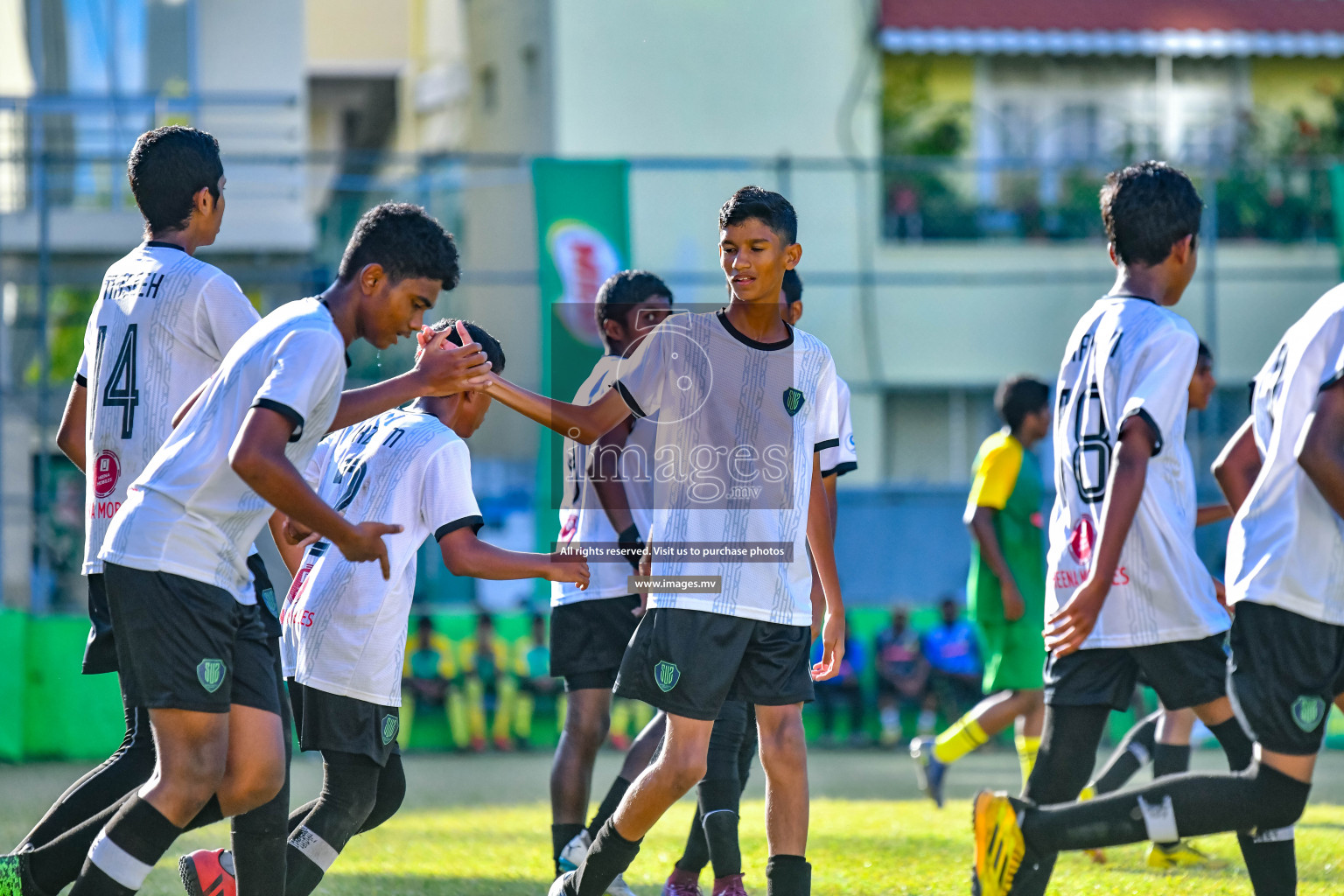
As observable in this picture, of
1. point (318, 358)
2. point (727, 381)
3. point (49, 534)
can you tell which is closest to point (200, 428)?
point (318, 358)

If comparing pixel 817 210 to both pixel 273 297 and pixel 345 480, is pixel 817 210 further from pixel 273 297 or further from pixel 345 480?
pixel 345 480

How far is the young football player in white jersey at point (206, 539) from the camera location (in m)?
4.03

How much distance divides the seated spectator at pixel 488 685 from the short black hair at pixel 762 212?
959 cm

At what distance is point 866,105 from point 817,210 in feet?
6.18

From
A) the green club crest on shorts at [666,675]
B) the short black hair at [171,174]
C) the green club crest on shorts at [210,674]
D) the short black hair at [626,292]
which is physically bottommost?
the green club crest on shorts at [666,675]

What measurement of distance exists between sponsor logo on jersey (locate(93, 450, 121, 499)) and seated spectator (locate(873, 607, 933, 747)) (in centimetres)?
1038

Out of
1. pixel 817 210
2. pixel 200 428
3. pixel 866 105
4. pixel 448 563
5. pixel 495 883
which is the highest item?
pixel 866 105

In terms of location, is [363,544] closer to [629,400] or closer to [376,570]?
[376,570]

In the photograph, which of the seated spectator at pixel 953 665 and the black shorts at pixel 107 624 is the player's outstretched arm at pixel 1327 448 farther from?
the seated spectator at pixel 953 665

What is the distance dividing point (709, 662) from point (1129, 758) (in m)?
2.89

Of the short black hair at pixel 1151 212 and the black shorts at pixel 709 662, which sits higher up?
the short black hair at pixel 1151 212

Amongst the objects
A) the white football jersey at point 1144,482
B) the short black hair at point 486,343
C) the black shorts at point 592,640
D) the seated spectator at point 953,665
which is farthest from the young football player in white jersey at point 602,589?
the seated spectator at point 953,665

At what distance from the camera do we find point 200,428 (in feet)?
13.5

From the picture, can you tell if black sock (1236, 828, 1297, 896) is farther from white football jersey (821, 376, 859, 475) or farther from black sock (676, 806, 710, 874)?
black sock (676, 806, 710, 874)
